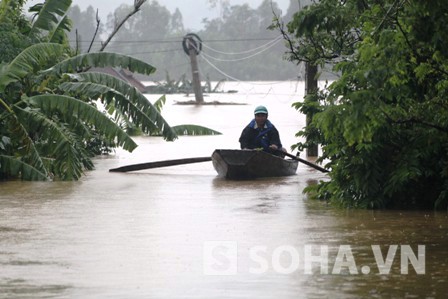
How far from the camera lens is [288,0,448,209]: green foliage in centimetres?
1234

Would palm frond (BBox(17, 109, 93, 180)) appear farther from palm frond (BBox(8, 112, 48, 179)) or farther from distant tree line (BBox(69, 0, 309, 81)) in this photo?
distant tree line (BBox(69, 0, 309, 81))

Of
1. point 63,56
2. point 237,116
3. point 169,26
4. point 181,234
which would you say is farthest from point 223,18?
point 181,234

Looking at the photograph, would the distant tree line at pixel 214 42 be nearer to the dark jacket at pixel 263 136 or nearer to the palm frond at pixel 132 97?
the palm frond at pixel 132 97

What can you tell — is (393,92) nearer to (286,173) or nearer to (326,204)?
(326,204)

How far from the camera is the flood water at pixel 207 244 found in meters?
9.32

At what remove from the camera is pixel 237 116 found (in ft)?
178

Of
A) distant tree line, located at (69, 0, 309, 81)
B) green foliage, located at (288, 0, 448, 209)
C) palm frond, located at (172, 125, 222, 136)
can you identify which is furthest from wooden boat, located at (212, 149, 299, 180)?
distant tree line, located at (69, 0, 309, 81)

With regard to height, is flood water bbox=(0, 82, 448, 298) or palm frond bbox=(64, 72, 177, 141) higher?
palm frond bbox=(64, 72, 177, 141)

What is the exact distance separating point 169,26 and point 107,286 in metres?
151
